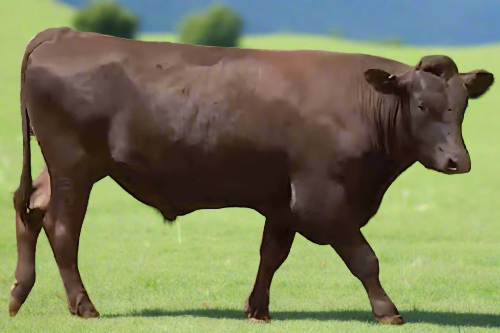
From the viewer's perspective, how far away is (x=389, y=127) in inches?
261

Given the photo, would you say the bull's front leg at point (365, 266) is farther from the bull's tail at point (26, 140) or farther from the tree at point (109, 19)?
the tree at point (109, 19)

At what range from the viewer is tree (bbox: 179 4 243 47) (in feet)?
244

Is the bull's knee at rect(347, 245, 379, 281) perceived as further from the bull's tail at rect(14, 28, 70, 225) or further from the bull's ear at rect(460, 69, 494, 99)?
the bull's tail at rect(14, 28, 70, 225)

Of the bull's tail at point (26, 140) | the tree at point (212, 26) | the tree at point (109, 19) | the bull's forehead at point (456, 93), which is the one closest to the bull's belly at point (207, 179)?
the bull's tail at point (26, 140)

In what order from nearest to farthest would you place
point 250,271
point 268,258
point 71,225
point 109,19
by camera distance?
point 71,225
point 268,258
point 250,271
point 109,19

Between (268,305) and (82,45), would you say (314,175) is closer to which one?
(268,305)

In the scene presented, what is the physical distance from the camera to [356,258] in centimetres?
647

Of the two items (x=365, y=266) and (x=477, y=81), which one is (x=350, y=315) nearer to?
(x=365, y=266)

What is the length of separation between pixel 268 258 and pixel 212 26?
72.1 meters

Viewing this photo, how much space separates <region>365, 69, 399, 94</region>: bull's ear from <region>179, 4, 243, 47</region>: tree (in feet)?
217

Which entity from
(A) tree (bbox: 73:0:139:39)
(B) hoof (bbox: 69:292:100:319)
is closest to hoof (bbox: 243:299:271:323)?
(B) hoof (bbox: 69:292:100:319)

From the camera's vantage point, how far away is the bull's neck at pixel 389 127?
6.56 metres

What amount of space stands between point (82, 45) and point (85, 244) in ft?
15.0

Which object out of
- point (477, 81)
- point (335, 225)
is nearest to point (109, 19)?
point (477, 81)
